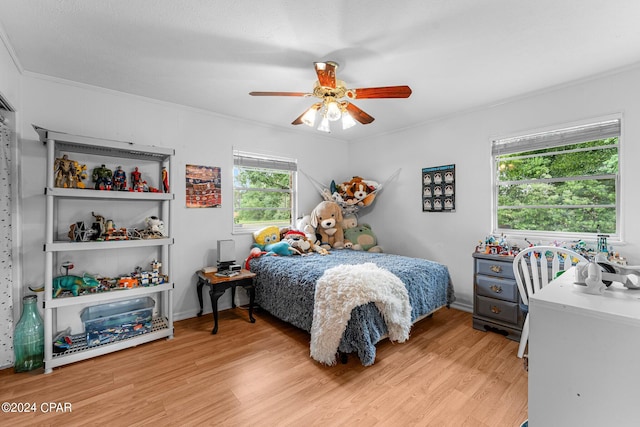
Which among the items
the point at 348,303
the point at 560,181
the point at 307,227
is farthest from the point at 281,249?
the point at 560,181

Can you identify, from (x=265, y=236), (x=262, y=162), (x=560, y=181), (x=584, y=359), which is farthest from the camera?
(x=262, y=162)

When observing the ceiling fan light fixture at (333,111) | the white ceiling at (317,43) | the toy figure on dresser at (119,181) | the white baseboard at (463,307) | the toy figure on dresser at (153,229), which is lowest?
the white baseboard at (463,307)

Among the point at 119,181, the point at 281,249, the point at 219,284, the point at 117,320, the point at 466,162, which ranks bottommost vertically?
the point at 117,320

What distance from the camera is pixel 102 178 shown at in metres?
2.50

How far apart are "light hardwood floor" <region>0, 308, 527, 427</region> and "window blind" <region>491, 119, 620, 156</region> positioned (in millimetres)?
1925

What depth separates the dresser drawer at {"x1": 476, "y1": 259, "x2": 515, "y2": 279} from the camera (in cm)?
263

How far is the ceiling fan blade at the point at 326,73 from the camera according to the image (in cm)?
191

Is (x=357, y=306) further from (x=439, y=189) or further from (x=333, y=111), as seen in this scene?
(x=439, y=189)

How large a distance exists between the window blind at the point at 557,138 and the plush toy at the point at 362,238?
1.83m

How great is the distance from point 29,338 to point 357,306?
2484mm

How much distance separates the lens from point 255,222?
3762 mm

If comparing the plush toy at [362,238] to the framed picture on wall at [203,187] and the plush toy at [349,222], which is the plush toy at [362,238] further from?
the framed picture on wall at [203,187]

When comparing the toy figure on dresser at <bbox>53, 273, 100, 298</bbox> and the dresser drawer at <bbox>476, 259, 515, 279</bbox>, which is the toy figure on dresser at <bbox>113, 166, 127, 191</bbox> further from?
the dresser drawer at <bbox>476, 259, 515, 279</bbox>

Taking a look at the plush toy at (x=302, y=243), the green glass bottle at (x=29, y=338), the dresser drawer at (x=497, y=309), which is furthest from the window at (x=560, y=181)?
the green glass bottle at (x=29, y=338)
